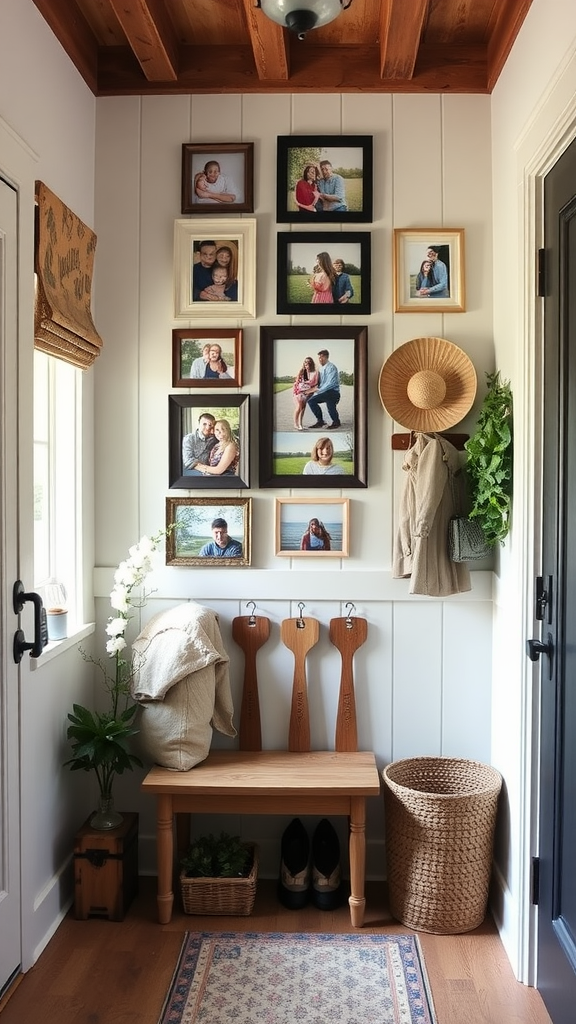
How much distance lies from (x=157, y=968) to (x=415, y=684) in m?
1.16

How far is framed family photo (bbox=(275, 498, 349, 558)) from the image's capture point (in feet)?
9.16

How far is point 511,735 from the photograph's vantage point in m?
2.45

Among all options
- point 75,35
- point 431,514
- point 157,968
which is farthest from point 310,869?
point 75,35

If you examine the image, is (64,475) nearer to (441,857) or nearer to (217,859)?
(217,859)

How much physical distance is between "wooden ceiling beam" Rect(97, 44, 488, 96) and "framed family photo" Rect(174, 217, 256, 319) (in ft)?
1.51

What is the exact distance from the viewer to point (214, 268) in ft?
9.14

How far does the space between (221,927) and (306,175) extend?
2.42m

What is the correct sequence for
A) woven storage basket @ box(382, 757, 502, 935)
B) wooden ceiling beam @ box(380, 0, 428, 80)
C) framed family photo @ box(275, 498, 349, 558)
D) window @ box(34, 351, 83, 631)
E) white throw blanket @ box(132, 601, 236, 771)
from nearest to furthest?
wooden ceiling beam @ box(380, 0, 428, 80)
woven storage basket @ box(382, 757, 502, 935)
white throw blanket @ box(132, 601, 236, 771)
window @ box(34, 351, 83, 631)
framed family photo @ box(275, 498, 349, 558)

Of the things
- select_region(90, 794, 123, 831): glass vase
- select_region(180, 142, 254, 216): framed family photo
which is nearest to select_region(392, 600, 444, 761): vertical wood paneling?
select_region(90, 794, 123, 831): glass vase

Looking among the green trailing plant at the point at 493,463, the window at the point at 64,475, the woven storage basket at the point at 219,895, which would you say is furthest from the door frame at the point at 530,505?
the window at the point at 64,475

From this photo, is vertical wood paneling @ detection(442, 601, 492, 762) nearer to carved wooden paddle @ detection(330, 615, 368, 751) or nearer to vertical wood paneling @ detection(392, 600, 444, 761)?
vertical wood paneling @ detection(392, 600, 444, 761)

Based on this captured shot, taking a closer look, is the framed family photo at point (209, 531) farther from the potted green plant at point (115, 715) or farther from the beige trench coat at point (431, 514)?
the beige trench coat at point (431, 514)

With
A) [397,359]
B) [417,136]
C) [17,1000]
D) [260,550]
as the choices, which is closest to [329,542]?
[260,550]

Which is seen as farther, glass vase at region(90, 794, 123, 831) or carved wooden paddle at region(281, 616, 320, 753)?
carved wooden paddle at region(281, 616, 320, 753)
